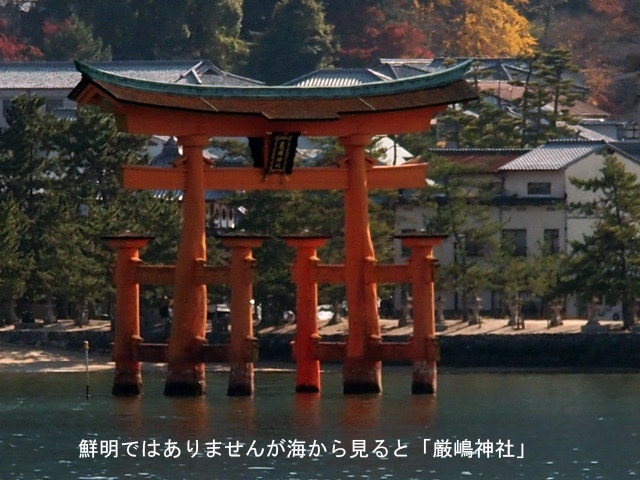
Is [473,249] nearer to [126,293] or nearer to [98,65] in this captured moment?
[126,293]

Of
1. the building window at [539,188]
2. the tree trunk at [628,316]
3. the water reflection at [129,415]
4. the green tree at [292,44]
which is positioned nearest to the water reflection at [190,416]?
the water reflection at [129,415]

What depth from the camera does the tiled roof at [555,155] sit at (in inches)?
3022

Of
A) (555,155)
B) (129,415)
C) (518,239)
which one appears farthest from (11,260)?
(555,155)

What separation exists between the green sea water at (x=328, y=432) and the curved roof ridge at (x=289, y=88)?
7.70 m

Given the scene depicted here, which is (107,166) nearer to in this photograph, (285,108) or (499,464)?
(285,108)

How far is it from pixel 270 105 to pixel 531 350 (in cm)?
1901

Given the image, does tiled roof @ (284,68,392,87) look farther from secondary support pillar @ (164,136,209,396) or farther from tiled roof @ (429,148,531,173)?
secondary support pillar @ (164,136,209,396)

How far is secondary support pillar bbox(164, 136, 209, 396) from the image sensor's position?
4875 centimetres

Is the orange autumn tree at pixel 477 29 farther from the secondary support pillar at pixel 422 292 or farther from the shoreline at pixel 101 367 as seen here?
the secondary support pillar at pixel 422 292

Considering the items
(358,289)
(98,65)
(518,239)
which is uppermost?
(98,65)

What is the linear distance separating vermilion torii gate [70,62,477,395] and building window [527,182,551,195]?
2643cm

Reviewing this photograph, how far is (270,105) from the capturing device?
49.5 meters

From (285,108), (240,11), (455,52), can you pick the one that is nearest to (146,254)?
(285,108)

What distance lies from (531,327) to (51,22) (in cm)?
6181
